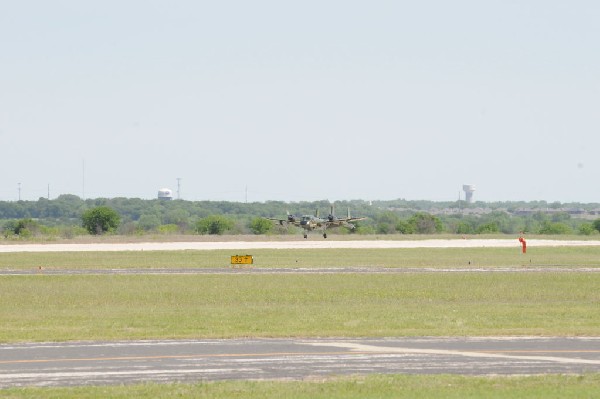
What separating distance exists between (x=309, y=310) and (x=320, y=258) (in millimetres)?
40175

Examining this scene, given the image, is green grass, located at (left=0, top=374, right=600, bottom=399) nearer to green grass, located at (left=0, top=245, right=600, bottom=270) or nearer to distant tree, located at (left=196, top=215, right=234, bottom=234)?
green grass, located at (left=0, top=245, right=600, bottom=270)

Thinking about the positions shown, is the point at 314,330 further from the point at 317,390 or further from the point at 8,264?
the point at 8,264

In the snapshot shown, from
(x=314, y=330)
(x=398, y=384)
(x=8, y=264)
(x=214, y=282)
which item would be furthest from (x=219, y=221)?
(x=398, y=384)

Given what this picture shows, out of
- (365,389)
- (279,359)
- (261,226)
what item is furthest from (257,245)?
(365,389)

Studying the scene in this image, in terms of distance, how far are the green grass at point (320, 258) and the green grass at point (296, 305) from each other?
11.5 metres

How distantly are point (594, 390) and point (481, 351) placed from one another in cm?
617

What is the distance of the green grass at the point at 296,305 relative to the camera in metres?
34.0

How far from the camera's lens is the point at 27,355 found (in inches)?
1084

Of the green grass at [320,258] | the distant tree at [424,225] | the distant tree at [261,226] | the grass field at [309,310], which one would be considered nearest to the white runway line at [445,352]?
the grass field at [309,310]

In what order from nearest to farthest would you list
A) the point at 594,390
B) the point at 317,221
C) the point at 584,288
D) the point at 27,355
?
the point at 594,390
the point at 27,355
the point at 584,288
the point at 317,221

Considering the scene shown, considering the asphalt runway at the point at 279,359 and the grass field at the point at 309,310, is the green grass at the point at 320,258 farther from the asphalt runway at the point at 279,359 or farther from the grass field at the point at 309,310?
the asphalt runway at the point at 279,359

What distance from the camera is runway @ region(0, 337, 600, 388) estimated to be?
2425cm

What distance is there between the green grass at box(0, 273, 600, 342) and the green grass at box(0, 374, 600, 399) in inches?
355

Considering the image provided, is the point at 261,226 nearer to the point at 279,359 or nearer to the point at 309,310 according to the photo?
the point at 309,310
